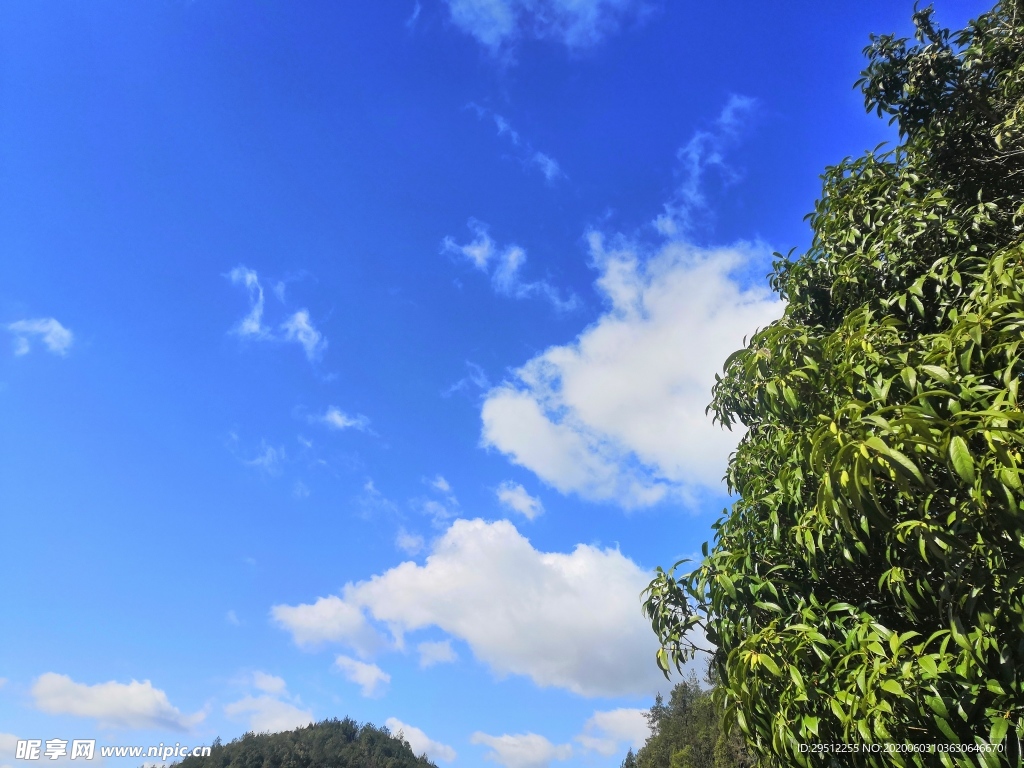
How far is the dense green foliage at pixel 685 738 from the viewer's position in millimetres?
51406

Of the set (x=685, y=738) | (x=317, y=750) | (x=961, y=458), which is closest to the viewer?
(x=961, y=458)

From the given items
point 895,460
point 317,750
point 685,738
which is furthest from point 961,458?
point 317,750

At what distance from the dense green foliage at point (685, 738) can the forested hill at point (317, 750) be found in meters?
57.7

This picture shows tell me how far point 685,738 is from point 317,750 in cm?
8074

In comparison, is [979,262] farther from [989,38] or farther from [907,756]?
[907,756]

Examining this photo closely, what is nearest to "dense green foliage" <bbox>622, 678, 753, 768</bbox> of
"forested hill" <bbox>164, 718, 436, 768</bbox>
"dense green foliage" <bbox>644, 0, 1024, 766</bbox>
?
"dense green foliage" <bbox>644, 0, 1024, 766</bbox>

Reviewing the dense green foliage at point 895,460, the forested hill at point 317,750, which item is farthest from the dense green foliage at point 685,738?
the forested hill at point 317,750

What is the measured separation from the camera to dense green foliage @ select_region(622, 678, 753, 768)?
51.4 metres

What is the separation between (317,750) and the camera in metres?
112

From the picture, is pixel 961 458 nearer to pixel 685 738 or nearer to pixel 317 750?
pixel 685 738

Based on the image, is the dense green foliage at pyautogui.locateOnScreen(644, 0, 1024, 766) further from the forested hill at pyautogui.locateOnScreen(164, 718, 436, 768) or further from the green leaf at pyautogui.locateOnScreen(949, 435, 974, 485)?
the forested hill at pyautogui.locateOnScreen(164, 718, 436, 768)

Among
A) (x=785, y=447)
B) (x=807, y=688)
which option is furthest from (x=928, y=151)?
(x=807, y=688)

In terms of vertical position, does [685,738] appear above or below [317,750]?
below

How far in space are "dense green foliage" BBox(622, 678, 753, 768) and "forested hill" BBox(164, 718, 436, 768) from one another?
189 ft
